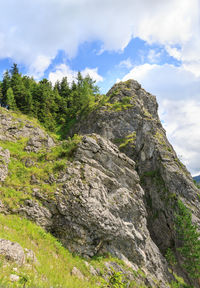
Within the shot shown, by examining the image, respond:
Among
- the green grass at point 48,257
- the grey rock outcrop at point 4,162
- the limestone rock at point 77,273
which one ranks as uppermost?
the grey rock outcrop at point 4,162

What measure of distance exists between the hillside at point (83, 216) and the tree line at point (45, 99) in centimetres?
1897

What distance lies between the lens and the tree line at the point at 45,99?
158ft

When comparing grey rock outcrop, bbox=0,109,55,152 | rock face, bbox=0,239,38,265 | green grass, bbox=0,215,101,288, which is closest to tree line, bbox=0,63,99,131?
grey rock outcrop, bbox=0,109,55,152

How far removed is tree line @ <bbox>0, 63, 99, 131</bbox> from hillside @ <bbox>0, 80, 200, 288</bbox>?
1897 centimetres

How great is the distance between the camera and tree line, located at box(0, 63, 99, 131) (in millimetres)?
48031

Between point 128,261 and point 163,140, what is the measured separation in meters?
34.2

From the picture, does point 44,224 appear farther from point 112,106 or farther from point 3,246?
point 112,106

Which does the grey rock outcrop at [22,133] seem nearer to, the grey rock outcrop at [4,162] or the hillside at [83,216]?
the hillside at [83,216]

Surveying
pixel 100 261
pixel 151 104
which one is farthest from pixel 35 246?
pixel 151 104

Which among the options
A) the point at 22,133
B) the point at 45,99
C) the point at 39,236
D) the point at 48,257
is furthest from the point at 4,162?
the point at 45,99

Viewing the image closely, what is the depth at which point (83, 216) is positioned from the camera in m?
17.3

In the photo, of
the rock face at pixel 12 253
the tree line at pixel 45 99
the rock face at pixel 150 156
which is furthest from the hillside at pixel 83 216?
the tree line at pixel 45 99

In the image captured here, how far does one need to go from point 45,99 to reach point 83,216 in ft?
149

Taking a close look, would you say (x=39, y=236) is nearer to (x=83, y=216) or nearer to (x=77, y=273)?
(x=77, y=273)
